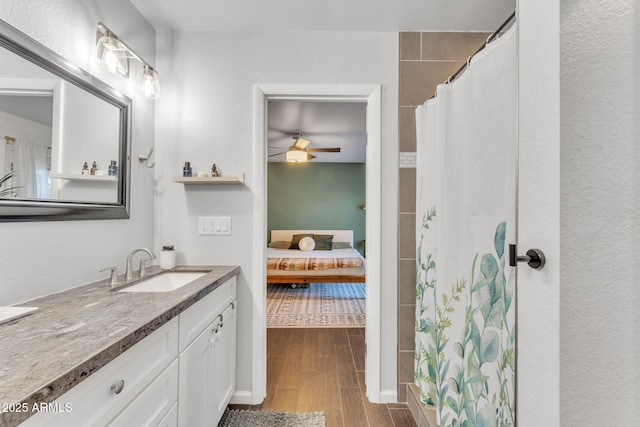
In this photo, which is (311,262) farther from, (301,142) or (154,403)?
(154,403)

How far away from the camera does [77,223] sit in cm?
140

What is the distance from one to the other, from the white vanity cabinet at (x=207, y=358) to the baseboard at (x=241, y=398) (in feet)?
0.44

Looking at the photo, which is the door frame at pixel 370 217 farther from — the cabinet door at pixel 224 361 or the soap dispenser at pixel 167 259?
the soap dispenser at pixel 167 259

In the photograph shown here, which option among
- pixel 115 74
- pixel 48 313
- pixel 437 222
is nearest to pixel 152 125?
pixel 115 74

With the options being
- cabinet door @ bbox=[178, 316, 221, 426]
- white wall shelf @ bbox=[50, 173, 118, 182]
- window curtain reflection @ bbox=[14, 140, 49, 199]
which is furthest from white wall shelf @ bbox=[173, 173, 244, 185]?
cabinet door @ bbox=[178, 316, 221, 426]

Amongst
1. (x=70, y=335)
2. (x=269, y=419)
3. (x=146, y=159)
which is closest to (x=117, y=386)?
(x=70, y=335)

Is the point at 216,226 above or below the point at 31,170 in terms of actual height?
below

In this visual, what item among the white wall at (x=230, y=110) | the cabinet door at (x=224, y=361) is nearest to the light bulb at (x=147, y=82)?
the white wall at (x=230, y=110)

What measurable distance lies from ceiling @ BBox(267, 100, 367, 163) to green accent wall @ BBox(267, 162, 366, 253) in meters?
0.99

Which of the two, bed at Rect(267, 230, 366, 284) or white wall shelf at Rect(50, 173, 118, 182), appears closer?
white wall shelf at Rect(50, 173, 118, 182)

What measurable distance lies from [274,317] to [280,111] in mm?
2383

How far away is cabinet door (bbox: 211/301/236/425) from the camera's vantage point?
5.27 feet
